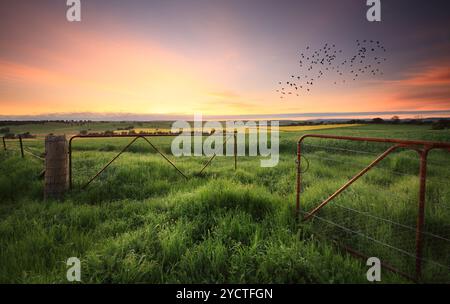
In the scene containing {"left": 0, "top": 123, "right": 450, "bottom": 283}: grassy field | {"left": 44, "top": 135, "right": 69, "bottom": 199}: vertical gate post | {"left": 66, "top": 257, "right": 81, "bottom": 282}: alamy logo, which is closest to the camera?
{"left": 66, "top": 257, "right": 81, "bottom": 282}: alamy logo

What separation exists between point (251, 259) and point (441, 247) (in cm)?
311

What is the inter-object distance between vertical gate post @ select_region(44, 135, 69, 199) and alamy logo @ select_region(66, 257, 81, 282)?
13.0ft

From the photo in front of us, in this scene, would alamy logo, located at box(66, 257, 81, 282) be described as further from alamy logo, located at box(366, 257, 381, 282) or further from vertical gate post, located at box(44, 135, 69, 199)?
vertical gate post, located at box(44, 135, 69, 199)

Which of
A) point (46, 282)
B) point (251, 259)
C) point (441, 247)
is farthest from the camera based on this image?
point (441, 247)

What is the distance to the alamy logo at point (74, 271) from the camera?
2.85 m

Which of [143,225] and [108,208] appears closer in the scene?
[143,225]

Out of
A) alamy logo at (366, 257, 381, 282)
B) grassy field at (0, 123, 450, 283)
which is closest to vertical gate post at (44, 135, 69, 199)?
grassy field at (0, 123, 450, 283)

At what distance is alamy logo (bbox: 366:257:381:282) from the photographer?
2846 millimetres

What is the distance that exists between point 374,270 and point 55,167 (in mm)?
7562

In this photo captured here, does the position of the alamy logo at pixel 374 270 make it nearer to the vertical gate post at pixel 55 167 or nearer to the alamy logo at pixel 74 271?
the alamy logo at pixel 74 271

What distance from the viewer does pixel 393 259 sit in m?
3.34
